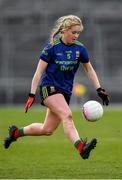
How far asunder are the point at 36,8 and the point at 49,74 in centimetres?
2837

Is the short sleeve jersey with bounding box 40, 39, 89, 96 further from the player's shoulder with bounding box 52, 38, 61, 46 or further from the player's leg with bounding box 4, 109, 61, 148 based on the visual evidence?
the player's leg with bounding box 4, 109, 61, 148

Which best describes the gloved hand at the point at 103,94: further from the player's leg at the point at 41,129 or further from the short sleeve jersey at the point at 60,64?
the player's leg at the point at 41,129

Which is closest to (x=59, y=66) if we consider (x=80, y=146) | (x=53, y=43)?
(x=53, y=43)

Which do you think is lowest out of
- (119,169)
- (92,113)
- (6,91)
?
(6,91)

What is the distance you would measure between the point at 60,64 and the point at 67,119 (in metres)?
0.79

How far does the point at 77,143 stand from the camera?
10.3m

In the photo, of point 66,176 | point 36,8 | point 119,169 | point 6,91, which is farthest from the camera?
point 36,8

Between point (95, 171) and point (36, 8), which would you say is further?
point (36, 8)

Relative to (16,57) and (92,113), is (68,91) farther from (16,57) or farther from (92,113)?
(16,57)

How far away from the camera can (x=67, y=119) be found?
Answer: 416 inches

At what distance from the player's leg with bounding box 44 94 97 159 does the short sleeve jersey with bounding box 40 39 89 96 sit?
0.19 metres

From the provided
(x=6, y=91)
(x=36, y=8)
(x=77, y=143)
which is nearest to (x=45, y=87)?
(x=77, y=143)

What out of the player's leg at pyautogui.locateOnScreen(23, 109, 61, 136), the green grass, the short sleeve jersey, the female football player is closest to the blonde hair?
the female football player

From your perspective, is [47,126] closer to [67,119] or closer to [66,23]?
[67,119]
